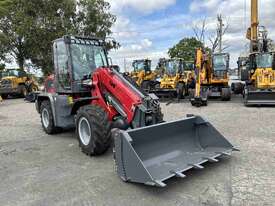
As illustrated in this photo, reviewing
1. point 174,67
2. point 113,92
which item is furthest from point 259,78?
point 113,92

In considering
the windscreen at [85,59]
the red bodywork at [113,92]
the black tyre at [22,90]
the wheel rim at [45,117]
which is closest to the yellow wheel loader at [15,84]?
the black tyre at [22,90]

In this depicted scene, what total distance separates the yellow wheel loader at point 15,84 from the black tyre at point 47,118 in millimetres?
16811

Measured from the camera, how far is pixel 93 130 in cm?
651

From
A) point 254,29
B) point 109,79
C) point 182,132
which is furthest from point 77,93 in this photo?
point 254,29

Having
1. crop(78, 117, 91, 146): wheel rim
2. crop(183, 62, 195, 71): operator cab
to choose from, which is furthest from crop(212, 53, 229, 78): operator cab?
crop(78, 117, 91, 146): wheel rim

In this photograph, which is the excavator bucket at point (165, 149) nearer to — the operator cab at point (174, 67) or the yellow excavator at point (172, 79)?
the yellow excavator at point (172, 79)

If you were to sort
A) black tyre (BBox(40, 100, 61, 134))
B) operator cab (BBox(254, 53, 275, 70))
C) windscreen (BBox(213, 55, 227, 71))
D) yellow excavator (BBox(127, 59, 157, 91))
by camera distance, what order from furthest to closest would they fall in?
1. yellow excavator (BBox(127, 59, 157, 91))
2. windscreen (BBox(213, 55, 227, 71))
3. operator cab (BBox(254, 53, 275, 70))
4. black tyre (BBox(40, 100, 61, 134))

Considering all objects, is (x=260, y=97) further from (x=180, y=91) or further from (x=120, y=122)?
(x=120, y=122)

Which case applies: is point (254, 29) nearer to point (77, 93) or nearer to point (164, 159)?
point (77, 93)

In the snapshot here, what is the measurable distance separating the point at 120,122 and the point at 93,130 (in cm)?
69

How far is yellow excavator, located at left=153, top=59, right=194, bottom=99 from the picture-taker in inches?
770

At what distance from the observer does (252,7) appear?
69.1ft

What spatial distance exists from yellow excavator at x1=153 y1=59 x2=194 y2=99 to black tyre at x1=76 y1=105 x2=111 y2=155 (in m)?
12.4

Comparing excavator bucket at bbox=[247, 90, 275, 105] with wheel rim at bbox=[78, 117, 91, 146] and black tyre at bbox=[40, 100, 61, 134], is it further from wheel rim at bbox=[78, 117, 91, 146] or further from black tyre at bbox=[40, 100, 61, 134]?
wheel rim at bbox=[78, 117, 91, 146]
